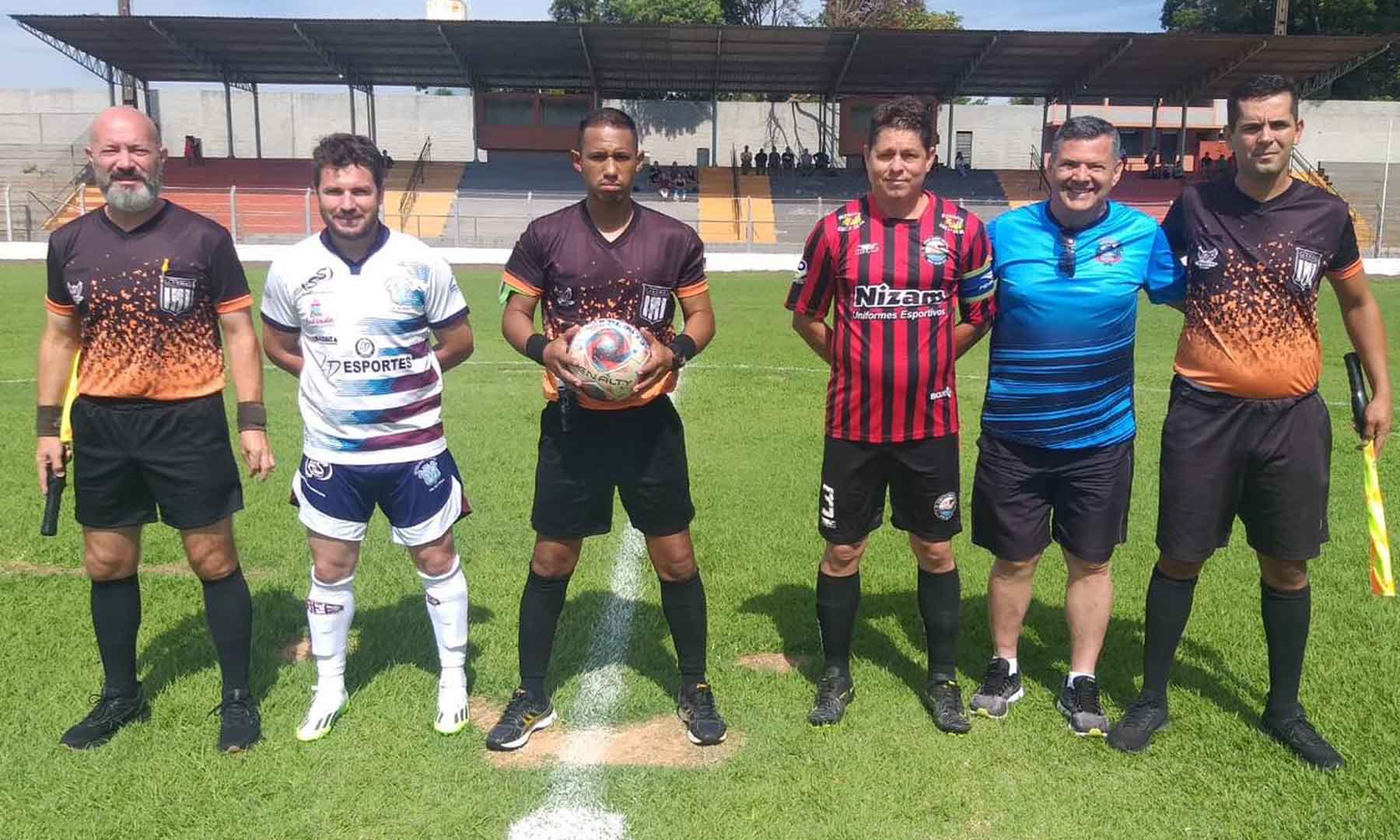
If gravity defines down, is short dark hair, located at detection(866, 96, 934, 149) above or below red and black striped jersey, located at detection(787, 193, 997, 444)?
above

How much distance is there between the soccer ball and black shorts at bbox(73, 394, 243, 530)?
132 centimetres

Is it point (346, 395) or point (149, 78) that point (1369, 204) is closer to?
point (346, 395)

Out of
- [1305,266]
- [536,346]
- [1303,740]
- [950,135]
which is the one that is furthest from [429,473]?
[950,135]

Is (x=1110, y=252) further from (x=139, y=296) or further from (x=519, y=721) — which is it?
(x=139, y=296)

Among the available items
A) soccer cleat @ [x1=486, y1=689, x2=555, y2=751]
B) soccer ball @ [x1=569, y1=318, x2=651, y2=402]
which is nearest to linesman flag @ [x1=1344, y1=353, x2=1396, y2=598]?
soccer ball @ [x1=569, y1=318, x2=651, y2=402]

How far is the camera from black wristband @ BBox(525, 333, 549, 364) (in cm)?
342

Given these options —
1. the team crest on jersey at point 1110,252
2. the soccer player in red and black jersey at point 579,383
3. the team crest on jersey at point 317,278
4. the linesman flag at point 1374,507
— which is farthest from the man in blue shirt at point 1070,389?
the team crest on jersey at point 317,278

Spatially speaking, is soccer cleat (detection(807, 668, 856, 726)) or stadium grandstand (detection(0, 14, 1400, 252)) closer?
soccer cleat (detection(807, 668, 856, 726))

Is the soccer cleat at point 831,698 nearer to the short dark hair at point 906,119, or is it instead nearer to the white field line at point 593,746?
the white field line at point 593,746

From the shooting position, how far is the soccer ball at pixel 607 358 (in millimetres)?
3305

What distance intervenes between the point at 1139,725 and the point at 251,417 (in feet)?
11.2

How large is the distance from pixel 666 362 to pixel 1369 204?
133ft

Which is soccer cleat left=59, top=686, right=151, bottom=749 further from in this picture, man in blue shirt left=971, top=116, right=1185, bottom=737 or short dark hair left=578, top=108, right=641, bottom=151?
A: man in blue shirt left=971, top=116, right=1185, bottom=737

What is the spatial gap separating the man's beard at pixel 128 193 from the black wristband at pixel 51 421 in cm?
77
